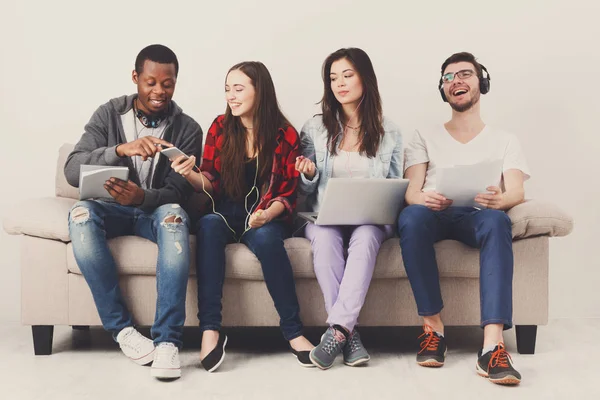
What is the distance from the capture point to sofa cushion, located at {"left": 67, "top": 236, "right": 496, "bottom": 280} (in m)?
2.53

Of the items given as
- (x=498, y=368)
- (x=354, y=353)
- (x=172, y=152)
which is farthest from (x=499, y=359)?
(x=172, y=152)

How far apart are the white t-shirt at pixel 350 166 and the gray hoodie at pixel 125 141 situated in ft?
1.73

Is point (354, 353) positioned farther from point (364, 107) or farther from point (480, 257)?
point (364, 107)

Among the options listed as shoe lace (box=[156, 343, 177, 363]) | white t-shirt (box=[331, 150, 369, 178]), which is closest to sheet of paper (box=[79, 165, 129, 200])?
shoe lace (box=[156, 343, 177, 363])

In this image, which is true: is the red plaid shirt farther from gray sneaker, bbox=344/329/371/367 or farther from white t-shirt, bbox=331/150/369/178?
gray sneaker, bbox=344/329/371/367

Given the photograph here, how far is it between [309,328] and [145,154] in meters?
1.02

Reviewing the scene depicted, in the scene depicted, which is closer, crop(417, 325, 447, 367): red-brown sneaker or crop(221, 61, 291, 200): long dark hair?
crop(417, 325, 447, 367): red-brown sneaker

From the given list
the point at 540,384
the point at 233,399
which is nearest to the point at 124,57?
the point at 233,399

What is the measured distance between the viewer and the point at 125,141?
2.76 meters

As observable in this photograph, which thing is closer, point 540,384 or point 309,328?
point 540,384

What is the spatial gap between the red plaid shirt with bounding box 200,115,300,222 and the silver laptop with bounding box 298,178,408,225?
153mm

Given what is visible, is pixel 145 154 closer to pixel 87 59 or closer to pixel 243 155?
pixel 243 155

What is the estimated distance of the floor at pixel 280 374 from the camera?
2160 mm

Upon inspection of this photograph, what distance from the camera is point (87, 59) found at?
10.9 ft
